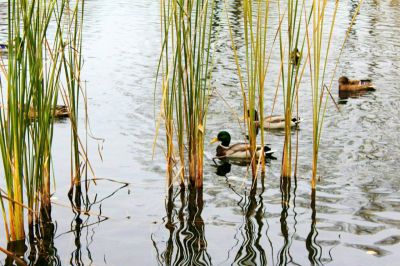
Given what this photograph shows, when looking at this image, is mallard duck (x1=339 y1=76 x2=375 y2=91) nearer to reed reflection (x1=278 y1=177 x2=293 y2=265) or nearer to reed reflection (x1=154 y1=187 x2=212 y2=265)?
reed reflection (x1=278 y1=177 x2=293 y2=265)

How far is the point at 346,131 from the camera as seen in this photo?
35.9ft

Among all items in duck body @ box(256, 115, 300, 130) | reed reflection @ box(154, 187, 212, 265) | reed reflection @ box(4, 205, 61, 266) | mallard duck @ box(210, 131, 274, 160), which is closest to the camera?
reed reflection @ box(4, 205, 61, 266)

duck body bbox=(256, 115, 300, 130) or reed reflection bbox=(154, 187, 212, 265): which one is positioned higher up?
reed reflection bbox=(154, 187, 212, 265)

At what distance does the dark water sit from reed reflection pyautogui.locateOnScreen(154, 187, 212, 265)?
0.01 meters

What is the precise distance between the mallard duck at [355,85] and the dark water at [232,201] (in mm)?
233

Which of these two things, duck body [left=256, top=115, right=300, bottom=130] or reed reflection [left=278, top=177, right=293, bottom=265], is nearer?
reed reflection [left=278, top=177, right=293, bottom=265]

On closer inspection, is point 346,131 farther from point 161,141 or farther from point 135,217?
point 135,217

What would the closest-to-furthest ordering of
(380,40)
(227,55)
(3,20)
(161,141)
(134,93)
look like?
(161,141), (134,93), (227,55), (380,40), (3,20)

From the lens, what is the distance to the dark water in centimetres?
611

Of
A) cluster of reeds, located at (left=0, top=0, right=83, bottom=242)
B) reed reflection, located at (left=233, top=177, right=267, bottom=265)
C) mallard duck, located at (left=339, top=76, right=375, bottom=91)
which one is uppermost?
cluster of reeds, located at (left=0, top=0, right=83, bottom=242)

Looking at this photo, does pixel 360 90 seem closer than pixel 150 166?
No

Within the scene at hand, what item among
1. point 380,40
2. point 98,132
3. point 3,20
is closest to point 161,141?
point 98,132

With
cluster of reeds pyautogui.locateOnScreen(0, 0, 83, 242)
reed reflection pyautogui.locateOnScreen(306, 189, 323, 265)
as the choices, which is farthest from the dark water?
cluster of reeds pyautogui.locateOnScreen(0, 0, 83, 242)

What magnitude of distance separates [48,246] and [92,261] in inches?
17.8
